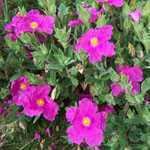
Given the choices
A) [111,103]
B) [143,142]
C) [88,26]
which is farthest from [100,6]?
[143,142]

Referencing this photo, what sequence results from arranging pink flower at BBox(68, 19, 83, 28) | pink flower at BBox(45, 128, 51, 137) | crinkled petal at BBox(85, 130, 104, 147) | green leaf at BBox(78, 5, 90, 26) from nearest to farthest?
crinkled petal at BBox(85, 130, 104, 147), green leaf at BBox(78, 5, 90, 26), pink flower at BBox(68, 19, 83, 28), pink flower at BBox(45, 128, 51, 137)

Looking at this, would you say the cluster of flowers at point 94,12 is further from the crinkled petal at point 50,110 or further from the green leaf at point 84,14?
the crinkled petal at point 50,110

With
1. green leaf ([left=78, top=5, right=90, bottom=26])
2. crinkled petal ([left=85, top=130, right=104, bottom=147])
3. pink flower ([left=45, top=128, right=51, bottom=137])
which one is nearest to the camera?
crinkled petal ([left=85, top=130, right=104, bottom=147])

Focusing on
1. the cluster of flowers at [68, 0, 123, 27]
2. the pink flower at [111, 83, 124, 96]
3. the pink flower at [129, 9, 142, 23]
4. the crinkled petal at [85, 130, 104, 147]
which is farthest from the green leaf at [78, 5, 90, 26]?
the crinkled petal at [85, 130, 104, 147]

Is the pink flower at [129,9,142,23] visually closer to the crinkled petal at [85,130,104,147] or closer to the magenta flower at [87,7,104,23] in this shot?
the magenta flower at [87,7,104,23]

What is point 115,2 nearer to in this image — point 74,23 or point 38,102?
point 74,23

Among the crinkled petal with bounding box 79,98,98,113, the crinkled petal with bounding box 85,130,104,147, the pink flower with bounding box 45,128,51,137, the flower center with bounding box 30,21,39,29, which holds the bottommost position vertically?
the pink flower with bounding box 45,128,51,137

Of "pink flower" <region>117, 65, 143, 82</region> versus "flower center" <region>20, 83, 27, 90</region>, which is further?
"flower center" <region>20, 83, 27, 90</region>

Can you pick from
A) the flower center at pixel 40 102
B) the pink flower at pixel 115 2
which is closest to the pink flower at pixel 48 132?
the flower center at pixel 40 102
